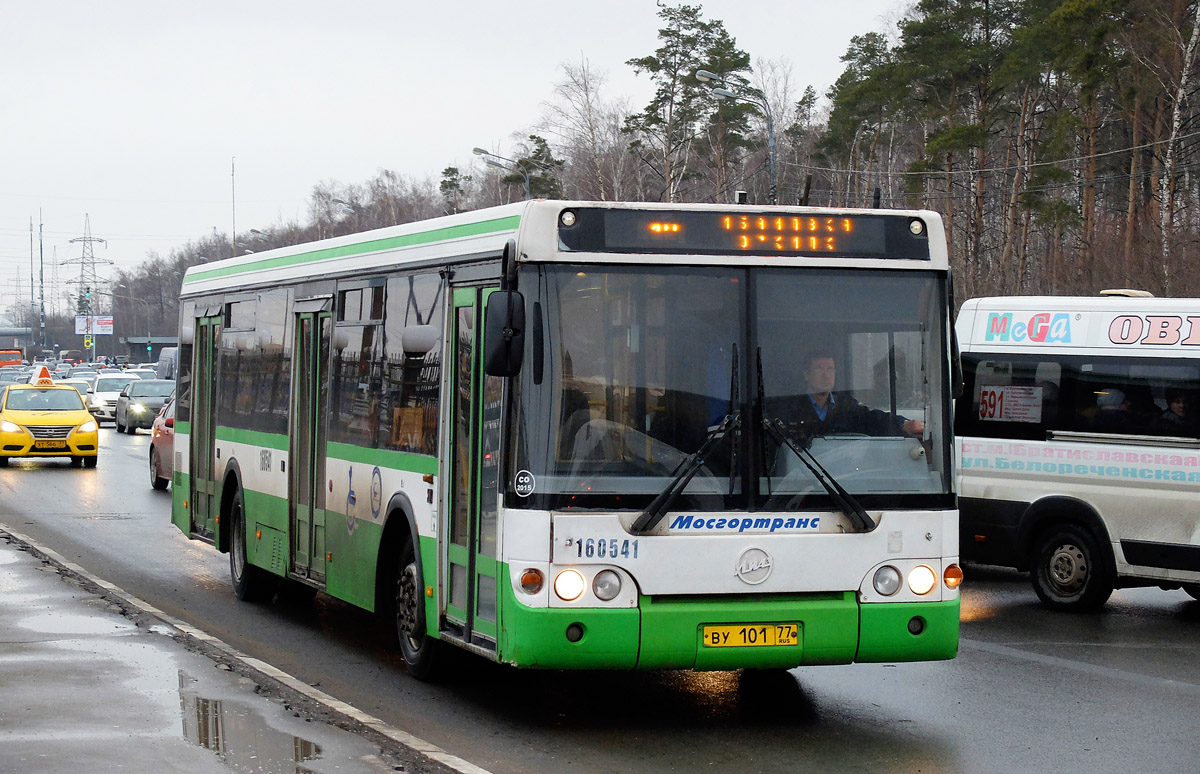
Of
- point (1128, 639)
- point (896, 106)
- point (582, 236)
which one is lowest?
point (1128, 639)

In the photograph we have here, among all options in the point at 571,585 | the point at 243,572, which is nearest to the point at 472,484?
the point at 571,585

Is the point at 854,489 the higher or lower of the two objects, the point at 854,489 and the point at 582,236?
the lower

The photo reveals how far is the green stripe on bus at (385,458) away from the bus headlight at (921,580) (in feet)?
8.79

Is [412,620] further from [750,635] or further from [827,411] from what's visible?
[827,411]

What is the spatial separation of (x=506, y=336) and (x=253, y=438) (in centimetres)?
557

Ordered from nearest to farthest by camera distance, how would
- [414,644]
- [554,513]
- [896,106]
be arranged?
[554,513], [414,644], [896,106]

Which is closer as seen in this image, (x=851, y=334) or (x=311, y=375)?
(x=851, y=334)

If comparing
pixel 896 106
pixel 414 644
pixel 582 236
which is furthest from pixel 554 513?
pixel 896 106

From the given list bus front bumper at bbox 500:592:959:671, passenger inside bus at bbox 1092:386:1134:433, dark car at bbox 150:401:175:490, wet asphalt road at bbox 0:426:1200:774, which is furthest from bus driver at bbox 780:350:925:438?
dark car at bbox 150:401:175:490

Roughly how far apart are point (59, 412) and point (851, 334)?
25103mm

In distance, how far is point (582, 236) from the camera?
25.2 feet

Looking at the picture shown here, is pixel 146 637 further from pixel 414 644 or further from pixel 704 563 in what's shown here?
pixel 704 563

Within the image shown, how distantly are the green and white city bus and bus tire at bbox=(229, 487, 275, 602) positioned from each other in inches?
171

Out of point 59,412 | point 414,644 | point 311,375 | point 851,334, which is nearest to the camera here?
point 851,334
